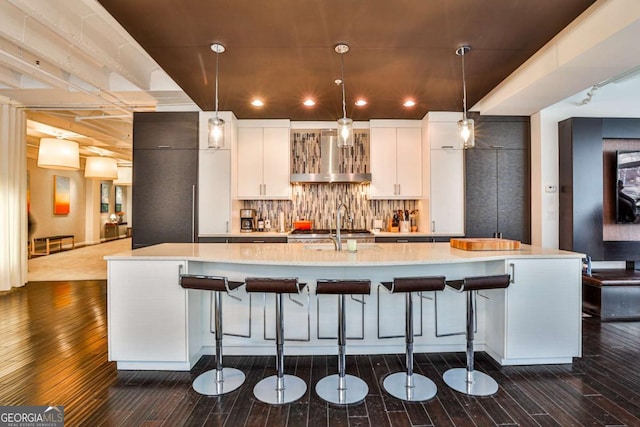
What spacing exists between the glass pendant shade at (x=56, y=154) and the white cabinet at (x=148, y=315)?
4.95m

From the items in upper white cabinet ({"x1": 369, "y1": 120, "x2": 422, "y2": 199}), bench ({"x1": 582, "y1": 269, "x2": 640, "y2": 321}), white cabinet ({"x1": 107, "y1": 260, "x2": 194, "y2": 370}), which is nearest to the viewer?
white cabinet ({"x1": 107, "y1": 260, "x2": 194, "y2": 370})

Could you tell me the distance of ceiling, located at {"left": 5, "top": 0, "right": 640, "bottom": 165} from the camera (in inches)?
88.8

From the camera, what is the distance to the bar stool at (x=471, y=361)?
2.17 meters

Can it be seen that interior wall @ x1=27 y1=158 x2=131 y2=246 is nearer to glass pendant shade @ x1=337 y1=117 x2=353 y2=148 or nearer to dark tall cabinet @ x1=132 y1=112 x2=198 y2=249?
dark tall cabinet @ x1=132 y1=112 x2=198 y2=249

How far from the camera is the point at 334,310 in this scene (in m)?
2.71

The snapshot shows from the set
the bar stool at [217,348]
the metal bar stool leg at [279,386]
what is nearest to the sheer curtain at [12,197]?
the bar stool at [217,348]

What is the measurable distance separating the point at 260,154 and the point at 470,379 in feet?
12.6

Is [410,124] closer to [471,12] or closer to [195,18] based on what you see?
[471,12]

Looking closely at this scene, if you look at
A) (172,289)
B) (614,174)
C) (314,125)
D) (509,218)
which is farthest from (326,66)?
(614,174)

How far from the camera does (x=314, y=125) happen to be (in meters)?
5.02

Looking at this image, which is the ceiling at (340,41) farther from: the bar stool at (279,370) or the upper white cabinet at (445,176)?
the bar stool at (279,370)

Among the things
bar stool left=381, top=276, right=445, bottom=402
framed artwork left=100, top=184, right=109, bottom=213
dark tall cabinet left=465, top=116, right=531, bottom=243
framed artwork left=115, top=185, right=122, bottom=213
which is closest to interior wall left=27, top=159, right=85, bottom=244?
framed artwork left=100, top=184, right=109, bottom=213

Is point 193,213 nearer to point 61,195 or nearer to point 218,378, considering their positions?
point 218,378

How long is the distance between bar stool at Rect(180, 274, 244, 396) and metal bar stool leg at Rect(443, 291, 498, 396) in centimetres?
153
